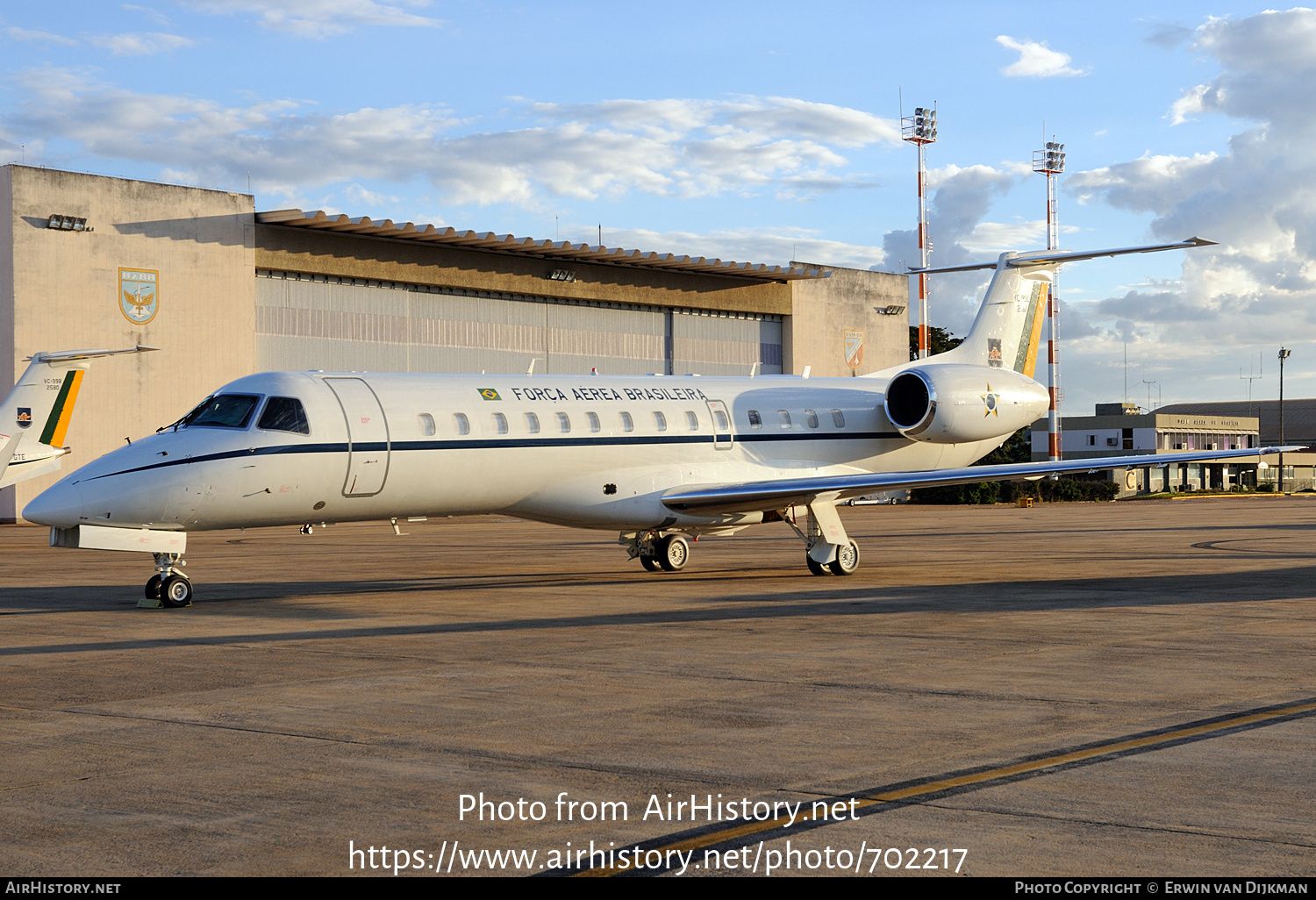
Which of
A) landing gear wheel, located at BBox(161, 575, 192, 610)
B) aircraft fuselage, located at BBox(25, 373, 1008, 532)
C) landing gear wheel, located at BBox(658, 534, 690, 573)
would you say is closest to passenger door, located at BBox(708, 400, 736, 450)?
aircraft fuselage, located at BBox(25, 373, 1008, 532)

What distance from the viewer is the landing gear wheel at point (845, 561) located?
21859mm

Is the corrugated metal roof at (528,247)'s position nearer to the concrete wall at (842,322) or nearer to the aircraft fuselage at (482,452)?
the concrete wall at (842,322)

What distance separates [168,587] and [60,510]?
1.85 metres

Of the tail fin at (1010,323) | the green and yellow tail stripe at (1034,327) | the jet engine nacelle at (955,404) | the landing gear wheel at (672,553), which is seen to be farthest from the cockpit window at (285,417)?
the green and yellow tail stripe at (1034,327)

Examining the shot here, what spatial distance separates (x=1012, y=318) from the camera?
26391 mm

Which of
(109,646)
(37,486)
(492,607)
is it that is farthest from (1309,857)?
(37,486)

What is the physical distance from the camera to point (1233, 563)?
24062mm

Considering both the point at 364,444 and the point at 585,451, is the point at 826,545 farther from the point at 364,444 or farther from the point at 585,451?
the point at 364,444

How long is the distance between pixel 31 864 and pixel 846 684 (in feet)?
21.2

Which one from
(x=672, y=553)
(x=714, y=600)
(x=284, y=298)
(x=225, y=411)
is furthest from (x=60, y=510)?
(x=284, y=298)

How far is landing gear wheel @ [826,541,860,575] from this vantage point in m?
21.9

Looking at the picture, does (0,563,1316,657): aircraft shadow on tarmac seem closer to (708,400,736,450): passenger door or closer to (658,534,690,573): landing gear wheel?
(658,534,690,573): landing gear wheel

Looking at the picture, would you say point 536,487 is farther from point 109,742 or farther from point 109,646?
point 109,742

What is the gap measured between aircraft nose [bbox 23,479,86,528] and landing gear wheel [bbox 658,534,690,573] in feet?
33.2
